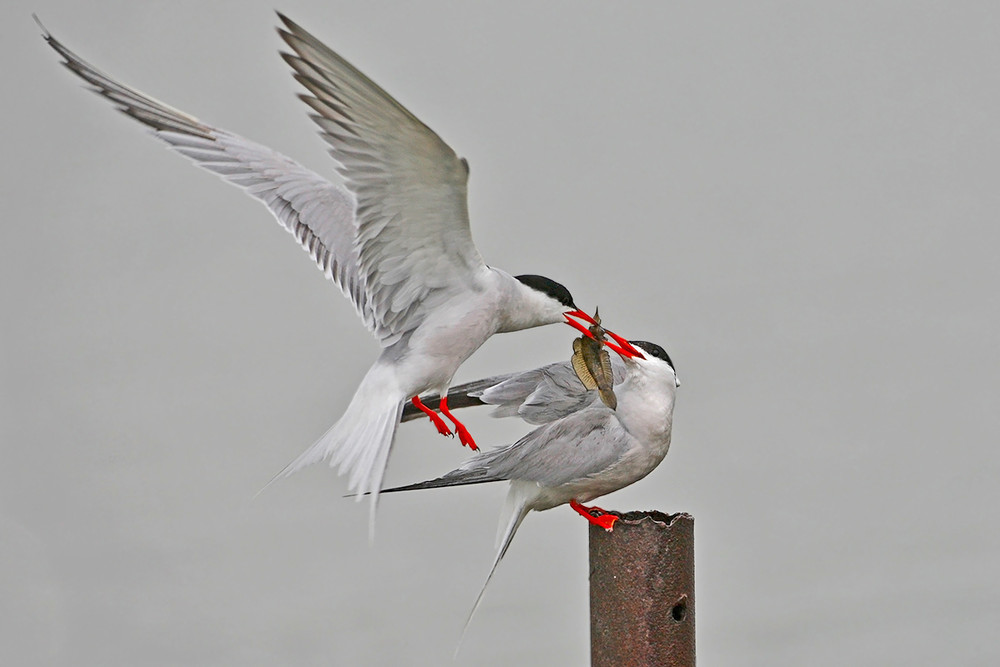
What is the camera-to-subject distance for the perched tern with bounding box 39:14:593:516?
2.33m

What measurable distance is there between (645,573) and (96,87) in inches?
63.3

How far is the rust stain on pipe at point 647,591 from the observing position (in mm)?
2457

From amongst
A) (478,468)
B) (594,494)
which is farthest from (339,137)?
(594,494)

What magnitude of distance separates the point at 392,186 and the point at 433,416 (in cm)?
55

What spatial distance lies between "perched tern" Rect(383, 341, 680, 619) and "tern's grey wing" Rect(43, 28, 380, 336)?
22.8 inches

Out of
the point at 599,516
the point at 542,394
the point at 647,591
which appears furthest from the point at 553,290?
the point at 647,591

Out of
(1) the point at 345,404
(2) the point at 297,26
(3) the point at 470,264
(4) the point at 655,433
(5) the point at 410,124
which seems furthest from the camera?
(1) the point at 345,404

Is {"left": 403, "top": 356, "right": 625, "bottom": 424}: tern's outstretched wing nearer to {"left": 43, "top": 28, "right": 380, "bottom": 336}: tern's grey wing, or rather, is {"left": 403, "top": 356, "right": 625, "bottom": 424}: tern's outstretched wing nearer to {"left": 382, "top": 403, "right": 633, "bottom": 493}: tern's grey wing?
{"left": 382, "top": 403, "right": 633, "bottom": 493}: tern's grey wing

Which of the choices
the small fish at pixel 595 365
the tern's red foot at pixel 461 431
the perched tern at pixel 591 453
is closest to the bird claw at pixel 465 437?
the tern's red foot at pixel 461 431

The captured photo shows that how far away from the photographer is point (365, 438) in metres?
2.49

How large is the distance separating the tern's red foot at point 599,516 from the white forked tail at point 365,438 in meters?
0.40

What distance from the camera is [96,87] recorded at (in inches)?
113

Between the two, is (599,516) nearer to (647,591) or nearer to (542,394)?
(647,591)

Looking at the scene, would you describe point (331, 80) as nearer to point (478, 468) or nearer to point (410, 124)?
point (410, 124)
